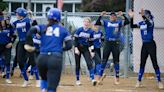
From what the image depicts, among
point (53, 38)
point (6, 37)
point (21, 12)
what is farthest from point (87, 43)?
point (53, 38)

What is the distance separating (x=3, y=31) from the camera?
16469 millimetres

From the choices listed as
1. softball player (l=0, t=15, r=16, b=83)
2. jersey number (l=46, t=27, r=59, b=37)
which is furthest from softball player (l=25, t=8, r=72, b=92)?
softball player (l=0, t=15, r=16, b=83)

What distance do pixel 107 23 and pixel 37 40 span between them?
2403 millimetres

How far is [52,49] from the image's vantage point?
33.1 ft

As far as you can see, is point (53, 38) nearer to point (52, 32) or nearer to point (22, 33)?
point (52, 32)

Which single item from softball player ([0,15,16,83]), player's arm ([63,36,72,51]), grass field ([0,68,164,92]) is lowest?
grass field ([0,68,164,92])

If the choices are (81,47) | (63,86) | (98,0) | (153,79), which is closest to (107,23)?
(81,47)

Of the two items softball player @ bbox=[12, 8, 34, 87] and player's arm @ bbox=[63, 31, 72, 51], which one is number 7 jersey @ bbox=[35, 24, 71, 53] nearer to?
player's arm @ bbox=[63, 31, 72, 51]

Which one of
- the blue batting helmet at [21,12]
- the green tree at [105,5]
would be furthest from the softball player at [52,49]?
the green tree at [105,5]

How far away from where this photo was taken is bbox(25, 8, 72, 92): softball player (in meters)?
9.96

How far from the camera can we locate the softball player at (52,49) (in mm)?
9961

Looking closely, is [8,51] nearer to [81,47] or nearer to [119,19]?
[81,47]

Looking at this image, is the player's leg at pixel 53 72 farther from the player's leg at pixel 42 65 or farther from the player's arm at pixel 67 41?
the player's arm at pixel 67 41

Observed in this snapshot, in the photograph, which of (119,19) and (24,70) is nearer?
(24,70)
